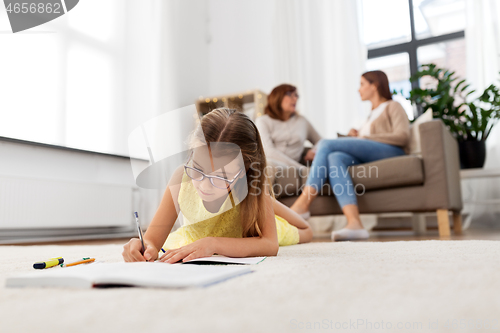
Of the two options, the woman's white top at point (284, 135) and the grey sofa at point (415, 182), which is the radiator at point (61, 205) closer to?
the woman's white top at point (284, 135)

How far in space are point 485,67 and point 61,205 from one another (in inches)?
128

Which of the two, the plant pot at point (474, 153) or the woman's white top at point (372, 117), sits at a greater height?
the woman's white top at point (372, 117)

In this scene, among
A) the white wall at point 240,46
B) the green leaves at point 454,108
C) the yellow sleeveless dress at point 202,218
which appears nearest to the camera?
the yellow sleeveless dress at point 202,218

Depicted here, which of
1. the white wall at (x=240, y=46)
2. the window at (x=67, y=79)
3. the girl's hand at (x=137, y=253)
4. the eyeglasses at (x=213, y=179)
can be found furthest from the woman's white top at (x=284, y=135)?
the girl's hand at (x=137, y=253)

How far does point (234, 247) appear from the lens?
0.86 metres

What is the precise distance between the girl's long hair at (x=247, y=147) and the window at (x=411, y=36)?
266 centimetres

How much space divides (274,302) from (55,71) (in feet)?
8.80

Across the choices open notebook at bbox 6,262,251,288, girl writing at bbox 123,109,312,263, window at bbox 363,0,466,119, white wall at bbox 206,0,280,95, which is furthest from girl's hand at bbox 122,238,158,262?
white wall at bbox 206,0,280,95

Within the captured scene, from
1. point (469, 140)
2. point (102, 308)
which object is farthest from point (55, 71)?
point (469, 140)

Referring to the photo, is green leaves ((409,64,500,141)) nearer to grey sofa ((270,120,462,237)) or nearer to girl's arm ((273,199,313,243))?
grey sofa ((270,120,462,237))

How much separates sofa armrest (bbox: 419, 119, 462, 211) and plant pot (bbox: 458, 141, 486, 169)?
0.75 metres

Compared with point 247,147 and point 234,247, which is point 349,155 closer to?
point 247,147

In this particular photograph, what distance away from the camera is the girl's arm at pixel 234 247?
77cm

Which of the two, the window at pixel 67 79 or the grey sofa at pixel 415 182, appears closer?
the grey sofa at pixel 415 182
